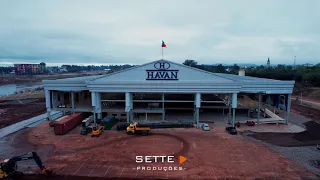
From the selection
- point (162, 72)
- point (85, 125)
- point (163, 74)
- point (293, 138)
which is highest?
point (162, 72)

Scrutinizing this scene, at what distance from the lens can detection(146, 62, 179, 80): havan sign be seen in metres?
35.8

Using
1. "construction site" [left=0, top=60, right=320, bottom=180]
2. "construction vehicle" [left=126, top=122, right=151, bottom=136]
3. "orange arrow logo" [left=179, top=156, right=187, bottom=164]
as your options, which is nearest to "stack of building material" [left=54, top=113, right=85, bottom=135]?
"construction site" [left=0, top=60, right=320, bottom=180]

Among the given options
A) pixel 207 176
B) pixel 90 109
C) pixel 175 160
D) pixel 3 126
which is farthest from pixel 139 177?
pixel 3 126

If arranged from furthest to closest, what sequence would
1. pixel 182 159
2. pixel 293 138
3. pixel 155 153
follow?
pixel 293 138 < pixel 155 153 < pixel 182 159

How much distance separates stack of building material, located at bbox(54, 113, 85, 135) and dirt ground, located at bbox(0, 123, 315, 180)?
103 cm

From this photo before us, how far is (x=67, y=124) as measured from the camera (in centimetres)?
3391

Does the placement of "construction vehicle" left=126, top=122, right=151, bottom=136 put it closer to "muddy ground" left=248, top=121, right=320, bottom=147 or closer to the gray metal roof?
the gray metal roof

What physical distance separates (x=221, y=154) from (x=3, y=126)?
3787 cm

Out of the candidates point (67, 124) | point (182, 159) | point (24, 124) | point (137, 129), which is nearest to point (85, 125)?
point (67, 124)

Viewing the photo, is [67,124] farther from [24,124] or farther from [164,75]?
[164,75]

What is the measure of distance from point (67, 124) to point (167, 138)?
1645 centimetres

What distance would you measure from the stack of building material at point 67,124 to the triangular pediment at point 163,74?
728 centimetres

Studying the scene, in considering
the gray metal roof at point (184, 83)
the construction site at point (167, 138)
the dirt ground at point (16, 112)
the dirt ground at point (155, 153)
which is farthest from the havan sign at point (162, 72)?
the dirt ground at point (16, 112)

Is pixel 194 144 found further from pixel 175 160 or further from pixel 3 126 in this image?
pixel 3 126
